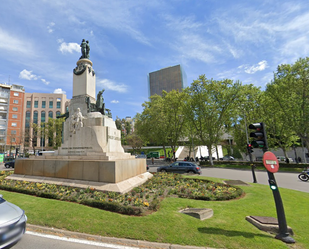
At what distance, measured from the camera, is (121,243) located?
4.21m

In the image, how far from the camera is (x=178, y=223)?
197 inches

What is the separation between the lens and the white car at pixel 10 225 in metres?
3.67

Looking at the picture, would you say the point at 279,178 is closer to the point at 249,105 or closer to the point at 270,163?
the point at 270,163

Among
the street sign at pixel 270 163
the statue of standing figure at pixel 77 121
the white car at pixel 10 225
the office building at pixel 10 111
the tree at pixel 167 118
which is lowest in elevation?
the white car at pixel 10 225

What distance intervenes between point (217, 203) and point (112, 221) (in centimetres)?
461

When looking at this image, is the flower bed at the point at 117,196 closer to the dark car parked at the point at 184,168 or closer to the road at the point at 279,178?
the road at the point at 279,178

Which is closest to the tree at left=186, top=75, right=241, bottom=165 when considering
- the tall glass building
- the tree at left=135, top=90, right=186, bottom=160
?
the tree at left=135, top=90, right=186, bottom=160

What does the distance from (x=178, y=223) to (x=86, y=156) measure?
25.0 feet

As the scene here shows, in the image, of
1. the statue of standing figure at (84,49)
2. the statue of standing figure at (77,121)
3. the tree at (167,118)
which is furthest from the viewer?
the tree at (167,118)

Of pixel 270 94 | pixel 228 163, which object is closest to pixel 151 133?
pixel 228 163

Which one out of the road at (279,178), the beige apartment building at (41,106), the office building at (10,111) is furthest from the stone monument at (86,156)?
the beige apartment building at (41,106)

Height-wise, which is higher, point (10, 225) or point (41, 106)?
point (41, 106)

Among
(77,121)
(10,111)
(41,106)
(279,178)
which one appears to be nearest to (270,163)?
(77,121)

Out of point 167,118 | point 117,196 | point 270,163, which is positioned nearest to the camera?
point 270,163
